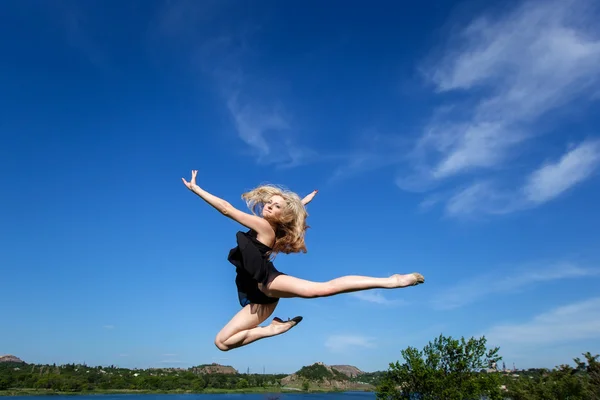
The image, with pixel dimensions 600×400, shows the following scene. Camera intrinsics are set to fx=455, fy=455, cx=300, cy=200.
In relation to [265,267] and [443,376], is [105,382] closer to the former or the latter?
[443,376]

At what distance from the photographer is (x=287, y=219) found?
16.1ft

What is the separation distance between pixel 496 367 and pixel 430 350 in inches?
168

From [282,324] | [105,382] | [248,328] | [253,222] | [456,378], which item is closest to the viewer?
[253,222]

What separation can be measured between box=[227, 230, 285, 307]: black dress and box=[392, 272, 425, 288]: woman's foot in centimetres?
114

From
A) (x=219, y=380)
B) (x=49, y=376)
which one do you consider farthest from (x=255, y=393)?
(x=49, y=376)

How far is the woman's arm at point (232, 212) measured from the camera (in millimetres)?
4418

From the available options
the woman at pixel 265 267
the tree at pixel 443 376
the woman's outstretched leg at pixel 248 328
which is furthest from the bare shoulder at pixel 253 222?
the tree at pixel 443 376

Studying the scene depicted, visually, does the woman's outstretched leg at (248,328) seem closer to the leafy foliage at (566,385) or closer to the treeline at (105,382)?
the leafy foliage at (566,385)

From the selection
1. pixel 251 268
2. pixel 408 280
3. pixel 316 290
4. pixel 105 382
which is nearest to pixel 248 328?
pixel 251 268

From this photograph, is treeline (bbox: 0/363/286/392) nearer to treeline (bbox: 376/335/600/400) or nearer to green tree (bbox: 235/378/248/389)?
green tree (bbox: 235/378/248/389)

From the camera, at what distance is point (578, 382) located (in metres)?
33.5

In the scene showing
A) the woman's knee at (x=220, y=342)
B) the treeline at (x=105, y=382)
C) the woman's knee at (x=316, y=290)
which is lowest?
the woman's knee at (x=220, y=342)

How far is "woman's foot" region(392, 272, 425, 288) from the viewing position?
398cm

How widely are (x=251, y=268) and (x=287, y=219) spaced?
72cm
